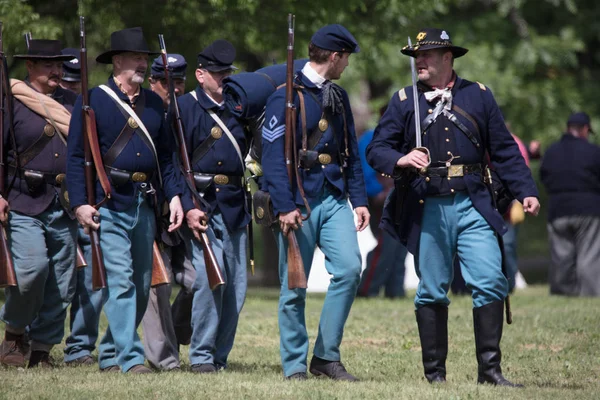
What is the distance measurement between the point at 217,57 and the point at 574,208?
8661 millimetres

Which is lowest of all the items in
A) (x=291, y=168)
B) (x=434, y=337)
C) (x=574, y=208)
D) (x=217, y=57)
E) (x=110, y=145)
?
(x=574, y=208)

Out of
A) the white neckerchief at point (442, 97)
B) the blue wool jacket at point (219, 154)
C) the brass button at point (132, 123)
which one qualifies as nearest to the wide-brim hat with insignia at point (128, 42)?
the brass button at point (132, 123)

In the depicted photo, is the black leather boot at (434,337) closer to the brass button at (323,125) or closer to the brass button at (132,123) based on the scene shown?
the brass button at (323,125)

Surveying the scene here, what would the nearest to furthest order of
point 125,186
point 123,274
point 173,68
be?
point 123,274 → point 125,186 → point 173,68

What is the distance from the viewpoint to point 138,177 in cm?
834

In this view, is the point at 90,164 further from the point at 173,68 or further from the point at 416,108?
the point at 416,108

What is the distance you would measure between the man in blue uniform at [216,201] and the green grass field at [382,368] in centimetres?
32

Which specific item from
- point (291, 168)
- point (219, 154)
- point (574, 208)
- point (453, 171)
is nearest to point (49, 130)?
point (219, 154)

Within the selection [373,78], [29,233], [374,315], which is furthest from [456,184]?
[373,78]

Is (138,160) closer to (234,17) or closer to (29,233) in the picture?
(29,233)

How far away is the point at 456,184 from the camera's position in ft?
25.9

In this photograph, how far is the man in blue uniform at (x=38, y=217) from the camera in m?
8.64

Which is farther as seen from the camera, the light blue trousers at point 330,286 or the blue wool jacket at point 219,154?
the blue wool jacket at point 219,154

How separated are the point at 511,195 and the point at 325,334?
5.08 ft
